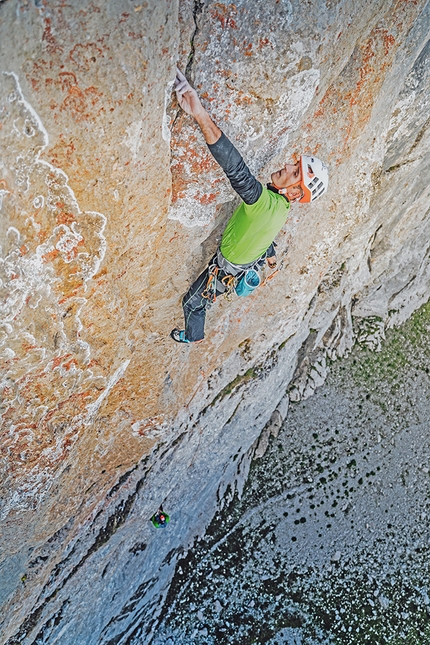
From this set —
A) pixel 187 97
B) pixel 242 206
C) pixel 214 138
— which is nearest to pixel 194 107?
pixel 187 97

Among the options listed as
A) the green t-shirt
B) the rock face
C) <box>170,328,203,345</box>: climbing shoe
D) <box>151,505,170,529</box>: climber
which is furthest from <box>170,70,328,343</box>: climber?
<box>151,505,170,529</box>: climber

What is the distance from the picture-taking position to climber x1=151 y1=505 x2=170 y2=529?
39.3 feet

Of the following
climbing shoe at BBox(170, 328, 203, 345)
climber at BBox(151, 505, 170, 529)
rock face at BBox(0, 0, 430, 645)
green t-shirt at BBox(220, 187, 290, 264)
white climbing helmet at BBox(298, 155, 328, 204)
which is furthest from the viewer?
climber at BBox(151, 505, 170, 529)

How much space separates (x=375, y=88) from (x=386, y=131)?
1804 mm

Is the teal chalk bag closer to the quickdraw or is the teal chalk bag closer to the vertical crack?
the quickdraw

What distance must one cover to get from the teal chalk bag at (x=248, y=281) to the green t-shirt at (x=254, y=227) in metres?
Result: 0.38

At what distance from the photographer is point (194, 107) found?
570cm

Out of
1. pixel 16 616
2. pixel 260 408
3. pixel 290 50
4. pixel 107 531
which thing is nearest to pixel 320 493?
pixel 260 408

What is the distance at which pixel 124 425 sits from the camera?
9.63m

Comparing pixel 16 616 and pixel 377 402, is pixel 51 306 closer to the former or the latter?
pixel 16 616

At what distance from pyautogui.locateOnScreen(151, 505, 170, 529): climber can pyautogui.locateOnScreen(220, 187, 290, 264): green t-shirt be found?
7.69 metres

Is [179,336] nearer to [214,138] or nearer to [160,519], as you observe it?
[214,138]

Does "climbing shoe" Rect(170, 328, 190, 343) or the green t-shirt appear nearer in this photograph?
the green t-shirt

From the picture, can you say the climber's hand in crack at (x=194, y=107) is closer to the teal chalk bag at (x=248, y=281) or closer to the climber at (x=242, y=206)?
the climber at (x=242, y=206)
